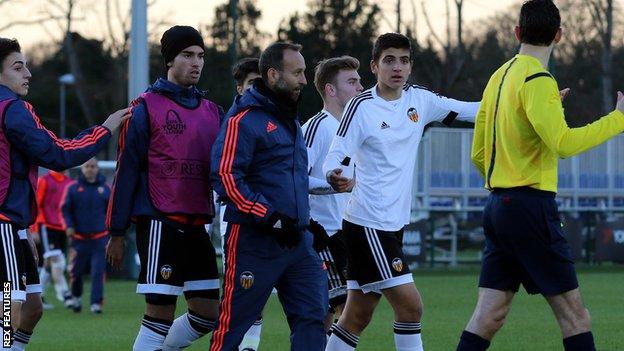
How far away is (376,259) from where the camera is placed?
9906mm

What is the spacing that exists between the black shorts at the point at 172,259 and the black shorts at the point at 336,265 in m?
1.86

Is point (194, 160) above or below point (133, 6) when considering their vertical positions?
below

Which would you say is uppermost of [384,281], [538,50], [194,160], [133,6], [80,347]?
[133,6]

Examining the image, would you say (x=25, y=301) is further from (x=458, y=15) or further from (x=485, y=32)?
(x=485, y=32)

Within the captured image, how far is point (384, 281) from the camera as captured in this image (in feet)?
32.4

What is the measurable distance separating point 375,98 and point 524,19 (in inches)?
75.9

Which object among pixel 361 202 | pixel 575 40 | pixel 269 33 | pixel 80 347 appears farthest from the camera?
pixel 269 33

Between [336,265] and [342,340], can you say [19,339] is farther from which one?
[336,265]

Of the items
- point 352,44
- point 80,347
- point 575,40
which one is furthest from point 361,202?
point 352,44

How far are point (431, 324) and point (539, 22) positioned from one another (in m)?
8.23

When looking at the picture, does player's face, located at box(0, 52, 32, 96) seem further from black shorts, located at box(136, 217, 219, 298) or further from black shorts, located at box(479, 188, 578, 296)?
black shorts, located at box(479, 188, 578, 296)

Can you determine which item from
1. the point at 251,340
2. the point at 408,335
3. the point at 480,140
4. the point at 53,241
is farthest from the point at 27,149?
the point at 53,241

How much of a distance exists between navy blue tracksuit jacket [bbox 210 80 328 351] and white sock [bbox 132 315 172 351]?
30.3 inches

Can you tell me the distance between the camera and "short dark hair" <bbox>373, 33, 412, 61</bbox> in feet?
33.4
